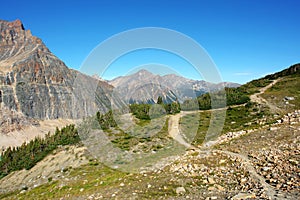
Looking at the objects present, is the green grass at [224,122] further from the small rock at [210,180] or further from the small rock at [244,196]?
the small rock at [244,196]

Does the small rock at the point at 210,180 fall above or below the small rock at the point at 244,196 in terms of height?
below

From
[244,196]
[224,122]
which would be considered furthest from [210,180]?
[224,122]

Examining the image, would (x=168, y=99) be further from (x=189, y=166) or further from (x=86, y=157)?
(x=189, y=166)

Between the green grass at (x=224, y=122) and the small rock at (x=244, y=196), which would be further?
the green grass at (x=224, y=122)

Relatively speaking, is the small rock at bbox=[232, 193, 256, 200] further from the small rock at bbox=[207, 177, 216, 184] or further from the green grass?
the green grass

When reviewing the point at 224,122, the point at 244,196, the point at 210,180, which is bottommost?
the point at 210,180

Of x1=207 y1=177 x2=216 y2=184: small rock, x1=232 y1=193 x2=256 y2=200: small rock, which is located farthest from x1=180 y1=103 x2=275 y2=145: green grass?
x1=232 y1=193 x2=256 y2=200: small rock

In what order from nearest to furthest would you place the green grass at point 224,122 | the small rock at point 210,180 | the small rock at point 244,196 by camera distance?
the small rock at point 244,196
the small rock at point 210,180
the green grass at point 224,122

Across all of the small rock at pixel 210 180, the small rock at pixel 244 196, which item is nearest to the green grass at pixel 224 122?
the small rock at pixel 210 180

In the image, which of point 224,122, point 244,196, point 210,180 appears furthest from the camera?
point 224,122

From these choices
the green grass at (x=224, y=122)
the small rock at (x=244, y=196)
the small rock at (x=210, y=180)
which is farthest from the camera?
the green grass at (x=224, y=122)

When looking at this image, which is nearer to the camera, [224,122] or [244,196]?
[244,196]

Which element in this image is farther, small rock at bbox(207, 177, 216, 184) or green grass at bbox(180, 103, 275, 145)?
green grass at bbox(180, 103, 275, 145)

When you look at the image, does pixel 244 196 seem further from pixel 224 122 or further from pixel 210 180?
pixel 224 122
